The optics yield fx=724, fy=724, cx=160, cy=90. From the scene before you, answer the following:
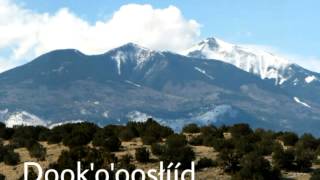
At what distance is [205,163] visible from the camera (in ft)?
127

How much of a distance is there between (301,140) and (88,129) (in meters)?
13.9

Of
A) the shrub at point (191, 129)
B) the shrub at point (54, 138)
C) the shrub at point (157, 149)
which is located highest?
the shrub at point (191, 129)

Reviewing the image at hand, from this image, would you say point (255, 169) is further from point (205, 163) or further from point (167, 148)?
point (167, 148)

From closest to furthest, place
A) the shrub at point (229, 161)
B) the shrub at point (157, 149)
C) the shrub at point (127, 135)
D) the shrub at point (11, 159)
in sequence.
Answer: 1. the shrub at point (229, 161)
2. the shrub at point (157, 149)
3. the shrub at point (11, 159)
4. the shrub at point (127, 135)

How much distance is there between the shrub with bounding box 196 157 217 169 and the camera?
3856 cm

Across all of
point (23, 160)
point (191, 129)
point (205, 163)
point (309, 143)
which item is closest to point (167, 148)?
point (205, 163)

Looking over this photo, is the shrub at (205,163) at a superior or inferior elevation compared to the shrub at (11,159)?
inferior

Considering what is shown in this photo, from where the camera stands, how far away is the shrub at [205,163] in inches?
1518

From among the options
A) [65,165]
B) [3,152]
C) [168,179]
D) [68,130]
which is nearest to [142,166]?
[168,179]

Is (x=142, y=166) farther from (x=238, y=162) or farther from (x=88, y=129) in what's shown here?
(x=88, y=129)

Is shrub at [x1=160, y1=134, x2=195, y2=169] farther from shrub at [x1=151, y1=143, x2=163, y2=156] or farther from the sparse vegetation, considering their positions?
shrub at [x1=151, y1=143, x2=163, y2=156]

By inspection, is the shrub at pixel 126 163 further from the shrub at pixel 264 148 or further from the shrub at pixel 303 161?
the shrub at pixel 303 161

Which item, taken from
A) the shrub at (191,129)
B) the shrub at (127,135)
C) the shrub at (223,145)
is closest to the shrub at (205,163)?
the shrub at (223,145)

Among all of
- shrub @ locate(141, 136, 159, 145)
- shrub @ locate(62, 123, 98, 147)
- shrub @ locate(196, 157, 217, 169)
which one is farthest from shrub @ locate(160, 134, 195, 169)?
shrub @ locate(62, 123, 98, 147)
